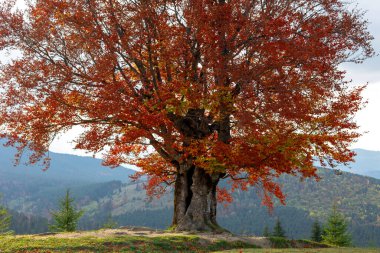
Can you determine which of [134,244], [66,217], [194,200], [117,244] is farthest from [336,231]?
[117,244]

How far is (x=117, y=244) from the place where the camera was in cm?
2231

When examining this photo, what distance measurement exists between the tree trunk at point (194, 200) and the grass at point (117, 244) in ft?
16.9

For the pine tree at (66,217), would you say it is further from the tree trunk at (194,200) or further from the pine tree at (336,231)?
the pine tree at (336,231)

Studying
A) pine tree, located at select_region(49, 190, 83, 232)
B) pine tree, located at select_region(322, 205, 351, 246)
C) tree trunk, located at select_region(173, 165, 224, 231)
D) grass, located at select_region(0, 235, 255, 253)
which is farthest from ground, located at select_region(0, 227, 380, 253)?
pine tree, located at select_region(322, 205, 351, 246)

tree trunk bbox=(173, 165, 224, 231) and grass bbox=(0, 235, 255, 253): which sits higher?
tree trunk bbox=(173, 165, 224, 231)

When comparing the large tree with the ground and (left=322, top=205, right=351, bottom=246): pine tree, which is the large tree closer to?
the ground

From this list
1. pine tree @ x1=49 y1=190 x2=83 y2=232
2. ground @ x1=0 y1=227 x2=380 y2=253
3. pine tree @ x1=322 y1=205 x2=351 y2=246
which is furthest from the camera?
pine tree @ x1=322 y1=205 x2=351 y2=246

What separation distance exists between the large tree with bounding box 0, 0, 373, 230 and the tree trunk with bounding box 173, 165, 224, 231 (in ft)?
1.18

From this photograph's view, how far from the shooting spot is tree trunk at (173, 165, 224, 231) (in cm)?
3039

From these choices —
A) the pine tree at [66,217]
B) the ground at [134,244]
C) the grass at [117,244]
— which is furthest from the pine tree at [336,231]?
the grass at [117,244]

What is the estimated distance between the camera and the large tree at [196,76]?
25.8m

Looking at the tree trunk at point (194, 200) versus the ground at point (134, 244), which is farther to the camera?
the tree trunk at point (194, 200)

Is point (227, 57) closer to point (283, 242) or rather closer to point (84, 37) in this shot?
Result: point (84, 37)

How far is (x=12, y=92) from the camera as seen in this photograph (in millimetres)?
27656
